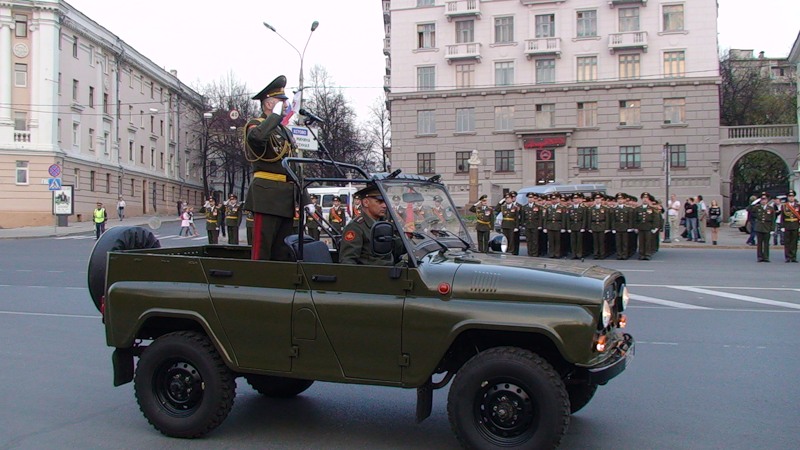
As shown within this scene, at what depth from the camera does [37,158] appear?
4488cm

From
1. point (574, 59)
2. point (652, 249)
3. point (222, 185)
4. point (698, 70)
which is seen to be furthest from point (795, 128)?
point (222, 185)

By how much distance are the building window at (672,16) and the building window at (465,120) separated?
48.2ft

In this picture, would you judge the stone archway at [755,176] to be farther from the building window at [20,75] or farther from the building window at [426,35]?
the building window at [20,75]

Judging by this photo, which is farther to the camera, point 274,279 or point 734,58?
point 734,58

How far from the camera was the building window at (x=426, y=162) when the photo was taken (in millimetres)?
54406

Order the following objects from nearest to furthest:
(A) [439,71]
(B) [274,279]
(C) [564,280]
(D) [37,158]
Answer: (C) [564,280], (B) [274,279], (D) [37,158], (A) [439,71]

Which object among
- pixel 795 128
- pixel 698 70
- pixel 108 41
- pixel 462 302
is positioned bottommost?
pixel 462 302

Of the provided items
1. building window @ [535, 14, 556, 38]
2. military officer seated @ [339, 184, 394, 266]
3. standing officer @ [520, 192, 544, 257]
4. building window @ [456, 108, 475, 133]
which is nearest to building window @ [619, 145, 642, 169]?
building window @ [535, 14, 556, 38]

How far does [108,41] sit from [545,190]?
3751 cm

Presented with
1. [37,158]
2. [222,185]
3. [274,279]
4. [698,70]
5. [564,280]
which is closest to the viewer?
[564,280]

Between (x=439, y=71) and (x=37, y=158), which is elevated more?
(x=439, y=71)

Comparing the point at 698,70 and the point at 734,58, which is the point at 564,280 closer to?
the point at 698,70

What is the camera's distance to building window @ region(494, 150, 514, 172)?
52.7 metres

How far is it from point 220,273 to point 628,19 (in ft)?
167
